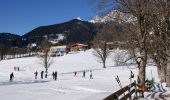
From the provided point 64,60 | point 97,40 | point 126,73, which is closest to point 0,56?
point 64,60

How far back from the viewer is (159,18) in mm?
27266

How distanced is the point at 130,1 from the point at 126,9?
0.88 meters

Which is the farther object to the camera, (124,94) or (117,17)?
(117,17)

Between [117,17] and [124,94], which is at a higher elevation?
[117,17]

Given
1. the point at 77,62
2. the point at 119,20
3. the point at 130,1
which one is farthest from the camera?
the point at 77,62

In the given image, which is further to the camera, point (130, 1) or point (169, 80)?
point (169, 80)

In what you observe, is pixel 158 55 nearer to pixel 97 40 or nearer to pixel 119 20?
pixel 119 20

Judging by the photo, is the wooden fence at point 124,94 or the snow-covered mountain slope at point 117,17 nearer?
the wooden fence at point 124,94

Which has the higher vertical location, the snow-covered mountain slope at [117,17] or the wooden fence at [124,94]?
the snow-covered mountain slope at [117,17]

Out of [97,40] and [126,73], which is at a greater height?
[97,40]

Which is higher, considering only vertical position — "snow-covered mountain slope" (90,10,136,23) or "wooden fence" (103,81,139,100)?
"snow-covered mountain slope" (90,10,136,23)

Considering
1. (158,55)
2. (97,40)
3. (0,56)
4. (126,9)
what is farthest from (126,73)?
(0,56)

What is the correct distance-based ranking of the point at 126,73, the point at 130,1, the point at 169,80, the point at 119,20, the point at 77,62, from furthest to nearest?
the point at 77,62, the point at 126,73, the point at 169,80, the point at 119,20, the point at 130,1

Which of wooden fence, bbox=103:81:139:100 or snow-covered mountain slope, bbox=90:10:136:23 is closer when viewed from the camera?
wooden fence, bbox=103:81:139:100
